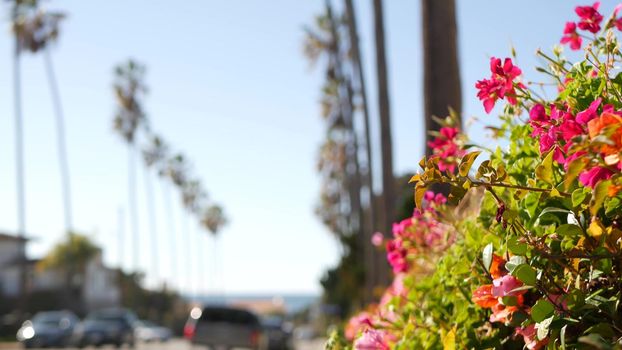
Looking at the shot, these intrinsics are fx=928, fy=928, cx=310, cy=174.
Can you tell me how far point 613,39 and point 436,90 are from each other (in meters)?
5.77

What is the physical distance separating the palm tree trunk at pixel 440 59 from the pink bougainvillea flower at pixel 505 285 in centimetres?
631

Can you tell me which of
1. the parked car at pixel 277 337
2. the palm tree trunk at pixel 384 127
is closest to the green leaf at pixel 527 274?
the palm tree trunk at pixel 384 127

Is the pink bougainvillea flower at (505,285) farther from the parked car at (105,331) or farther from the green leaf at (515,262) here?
the parked car at (105,331)

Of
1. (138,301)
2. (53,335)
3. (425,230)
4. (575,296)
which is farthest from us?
(138,301)

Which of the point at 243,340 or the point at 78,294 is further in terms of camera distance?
the point at 78,294

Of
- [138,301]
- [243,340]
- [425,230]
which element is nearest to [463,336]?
[425,230]

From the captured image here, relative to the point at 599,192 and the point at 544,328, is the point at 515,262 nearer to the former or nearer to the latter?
the point at 544,328

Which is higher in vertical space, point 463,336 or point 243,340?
point 463,336

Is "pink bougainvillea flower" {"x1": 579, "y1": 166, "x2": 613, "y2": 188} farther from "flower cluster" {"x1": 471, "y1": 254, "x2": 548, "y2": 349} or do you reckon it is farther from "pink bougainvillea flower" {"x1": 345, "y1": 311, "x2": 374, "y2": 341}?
"pink bougainvillea flower" {"x1": 345, "y1": 311, "x2": 374, "y2": 341}

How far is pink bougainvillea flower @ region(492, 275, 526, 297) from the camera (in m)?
2.98

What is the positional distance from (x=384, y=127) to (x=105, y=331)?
23.1m

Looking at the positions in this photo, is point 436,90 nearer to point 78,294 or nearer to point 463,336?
point 463,336

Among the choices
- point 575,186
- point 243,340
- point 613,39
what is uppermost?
point 613,39

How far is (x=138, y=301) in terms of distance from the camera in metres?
99.8
